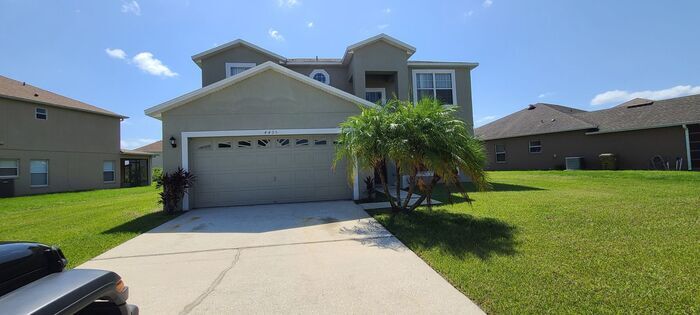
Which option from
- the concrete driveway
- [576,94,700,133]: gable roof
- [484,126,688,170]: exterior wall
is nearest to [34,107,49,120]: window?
the concrete driveway

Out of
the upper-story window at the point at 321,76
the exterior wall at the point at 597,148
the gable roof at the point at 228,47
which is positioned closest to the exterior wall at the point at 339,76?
the upper-story window at the point at 321,76

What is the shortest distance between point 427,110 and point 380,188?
715 cm

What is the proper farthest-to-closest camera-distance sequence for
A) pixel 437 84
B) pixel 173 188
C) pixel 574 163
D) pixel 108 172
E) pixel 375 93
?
1. pixel 108 172
2. pixel 574 163
3. pixel 375 93
4. pixel 437 84
5. pixel 173 188

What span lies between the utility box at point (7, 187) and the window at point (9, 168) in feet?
1.41

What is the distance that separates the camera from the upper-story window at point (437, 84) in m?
16.2

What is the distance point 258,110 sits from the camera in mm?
10961

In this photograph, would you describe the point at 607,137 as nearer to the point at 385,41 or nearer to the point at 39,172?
the point at 385,41

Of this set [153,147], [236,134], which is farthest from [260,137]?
[153,147]

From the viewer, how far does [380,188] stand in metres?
14.4

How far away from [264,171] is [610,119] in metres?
22.5

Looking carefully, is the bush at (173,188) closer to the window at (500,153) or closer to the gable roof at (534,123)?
the gable roof at (534,123)

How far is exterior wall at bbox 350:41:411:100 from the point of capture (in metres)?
14.8

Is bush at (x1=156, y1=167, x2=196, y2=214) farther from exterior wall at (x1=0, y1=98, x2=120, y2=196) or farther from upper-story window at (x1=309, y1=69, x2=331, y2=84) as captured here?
exterior wall at (x1=0, y1=98, x2=120, y2=196)

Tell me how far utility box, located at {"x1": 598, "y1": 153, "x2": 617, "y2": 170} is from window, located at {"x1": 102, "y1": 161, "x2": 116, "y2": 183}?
32149 mm
